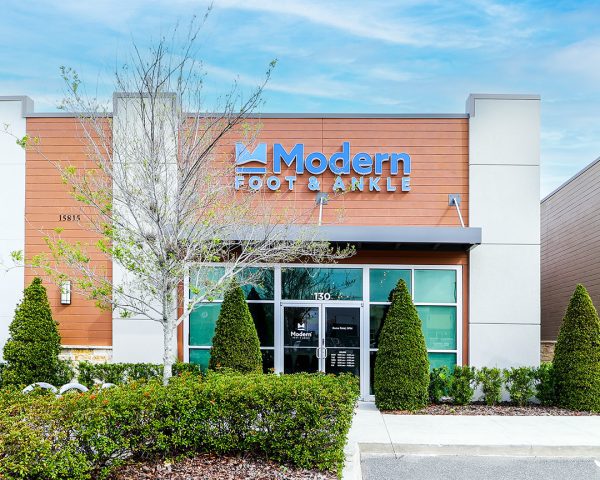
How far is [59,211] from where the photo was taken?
591 inches

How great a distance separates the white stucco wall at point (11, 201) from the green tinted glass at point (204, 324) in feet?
12.8

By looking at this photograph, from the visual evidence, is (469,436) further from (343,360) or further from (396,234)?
(396,234)

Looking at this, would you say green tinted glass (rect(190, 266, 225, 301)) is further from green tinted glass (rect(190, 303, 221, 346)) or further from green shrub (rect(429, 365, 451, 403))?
green shrub (rect(429, 365, 451, 403))

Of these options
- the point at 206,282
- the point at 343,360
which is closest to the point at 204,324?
the point at 343,360

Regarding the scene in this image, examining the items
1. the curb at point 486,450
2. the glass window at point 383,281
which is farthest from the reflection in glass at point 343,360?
the curb at point 486,450

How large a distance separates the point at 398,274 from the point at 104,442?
893 centimetres

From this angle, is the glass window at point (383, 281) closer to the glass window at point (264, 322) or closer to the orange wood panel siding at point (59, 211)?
the glass window at point (264, 322)

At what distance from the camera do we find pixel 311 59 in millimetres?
11602

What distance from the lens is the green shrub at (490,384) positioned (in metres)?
13.9

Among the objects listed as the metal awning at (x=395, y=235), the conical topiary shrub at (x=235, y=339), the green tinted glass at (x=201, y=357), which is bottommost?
the green tinted glass at (x=201, y=357)

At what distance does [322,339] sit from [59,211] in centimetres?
645

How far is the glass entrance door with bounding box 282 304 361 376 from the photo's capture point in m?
14.8

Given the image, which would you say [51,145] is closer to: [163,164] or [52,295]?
[52,295]

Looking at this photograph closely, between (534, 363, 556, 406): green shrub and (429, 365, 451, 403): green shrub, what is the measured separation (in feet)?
6.05
